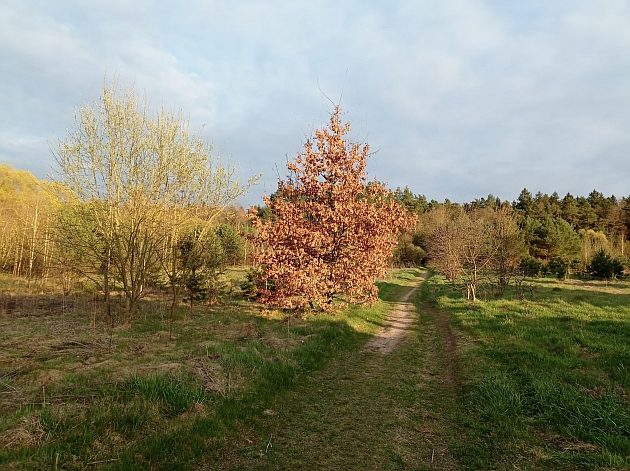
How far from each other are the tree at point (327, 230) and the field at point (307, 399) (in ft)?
8.79

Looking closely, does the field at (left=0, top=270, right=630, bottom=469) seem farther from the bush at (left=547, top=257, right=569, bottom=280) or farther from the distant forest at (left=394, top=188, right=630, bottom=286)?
the bush at (left=547, top=257, right=569, bottom=280)

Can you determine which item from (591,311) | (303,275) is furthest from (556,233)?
(303,275)

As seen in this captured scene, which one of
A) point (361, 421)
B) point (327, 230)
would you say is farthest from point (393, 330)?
point (361, 421)

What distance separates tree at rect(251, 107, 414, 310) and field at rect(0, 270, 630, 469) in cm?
268

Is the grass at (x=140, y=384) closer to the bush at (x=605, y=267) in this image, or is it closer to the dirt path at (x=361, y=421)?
the dirt path at (x=361, y=421)

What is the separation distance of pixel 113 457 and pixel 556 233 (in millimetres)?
68830

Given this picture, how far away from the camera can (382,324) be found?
1697cm

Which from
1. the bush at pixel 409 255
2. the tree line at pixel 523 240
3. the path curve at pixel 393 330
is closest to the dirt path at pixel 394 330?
the path curve at pixel 393 330

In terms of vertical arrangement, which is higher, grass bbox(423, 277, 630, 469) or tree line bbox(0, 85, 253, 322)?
tree line bbox(0, 85, 253, 322)

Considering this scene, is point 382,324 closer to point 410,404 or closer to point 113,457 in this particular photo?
point 410,404

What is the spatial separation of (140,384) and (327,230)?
10523mm

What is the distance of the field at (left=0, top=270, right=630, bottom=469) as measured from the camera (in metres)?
5.12

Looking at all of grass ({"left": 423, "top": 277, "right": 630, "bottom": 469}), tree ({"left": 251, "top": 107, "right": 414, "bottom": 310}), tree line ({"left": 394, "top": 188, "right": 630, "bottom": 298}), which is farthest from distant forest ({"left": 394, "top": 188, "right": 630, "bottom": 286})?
grass ({"left": 423, "top": 277, "right": 630, "bottom": 469})

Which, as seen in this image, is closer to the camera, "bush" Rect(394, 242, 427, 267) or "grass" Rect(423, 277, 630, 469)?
"grass" Rect(423, 277, 630, 469)
